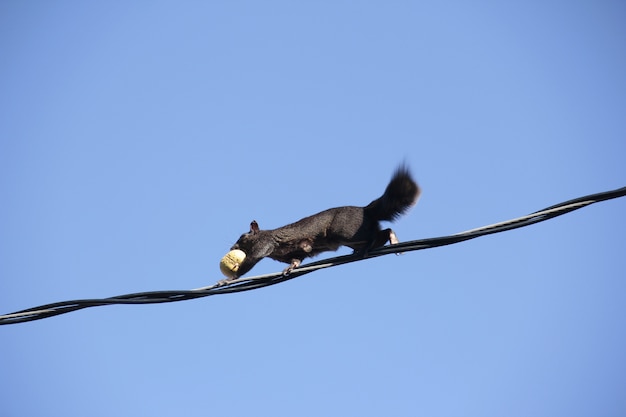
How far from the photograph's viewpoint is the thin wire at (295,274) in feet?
16.4

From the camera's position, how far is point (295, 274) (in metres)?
5.72

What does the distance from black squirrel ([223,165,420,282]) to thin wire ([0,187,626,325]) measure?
70.3 inches

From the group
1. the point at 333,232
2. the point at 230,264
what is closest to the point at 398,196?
the point at 333,232

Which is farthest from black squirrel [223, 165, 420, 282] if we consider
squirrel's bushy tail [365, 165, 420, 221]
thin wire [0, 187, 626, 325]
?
thin wire [0, 187, 626, 325]

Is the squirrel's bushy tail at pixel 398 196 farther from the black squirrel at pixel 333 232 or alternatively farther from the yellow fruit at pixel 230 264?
the yellow fruit at pixel 230 264

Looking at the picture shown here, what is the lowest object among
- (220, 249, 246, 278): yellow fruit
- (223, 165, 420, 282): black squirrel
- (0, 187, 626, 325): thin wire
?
(0, 187, 626, 325): thin wire

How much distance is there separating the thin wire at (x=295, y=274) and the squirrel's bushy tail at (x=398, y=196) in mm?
1931

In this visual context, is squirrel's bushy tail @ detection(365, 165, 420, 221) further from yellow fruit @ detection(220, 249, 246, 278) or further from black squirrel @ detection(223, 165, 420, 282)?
yellow fruit @ detection(220, 249, 246, 278)

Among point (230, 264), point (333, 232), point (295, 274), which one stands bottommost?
point (295, 274)

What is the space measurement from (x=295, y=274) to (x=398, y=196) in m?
2.42

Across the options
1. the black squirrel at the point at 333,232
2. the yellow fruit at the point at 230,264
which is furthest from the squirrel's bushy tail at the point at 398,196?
the yellow fruit at the point at 230,264

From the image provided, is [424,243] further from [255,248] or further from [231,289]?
[255,248]

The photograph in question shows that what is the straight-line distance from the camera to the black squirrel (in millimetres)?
7820

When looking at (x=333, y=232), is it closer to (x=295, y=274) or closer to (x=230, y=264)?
(x=230, y=264)
